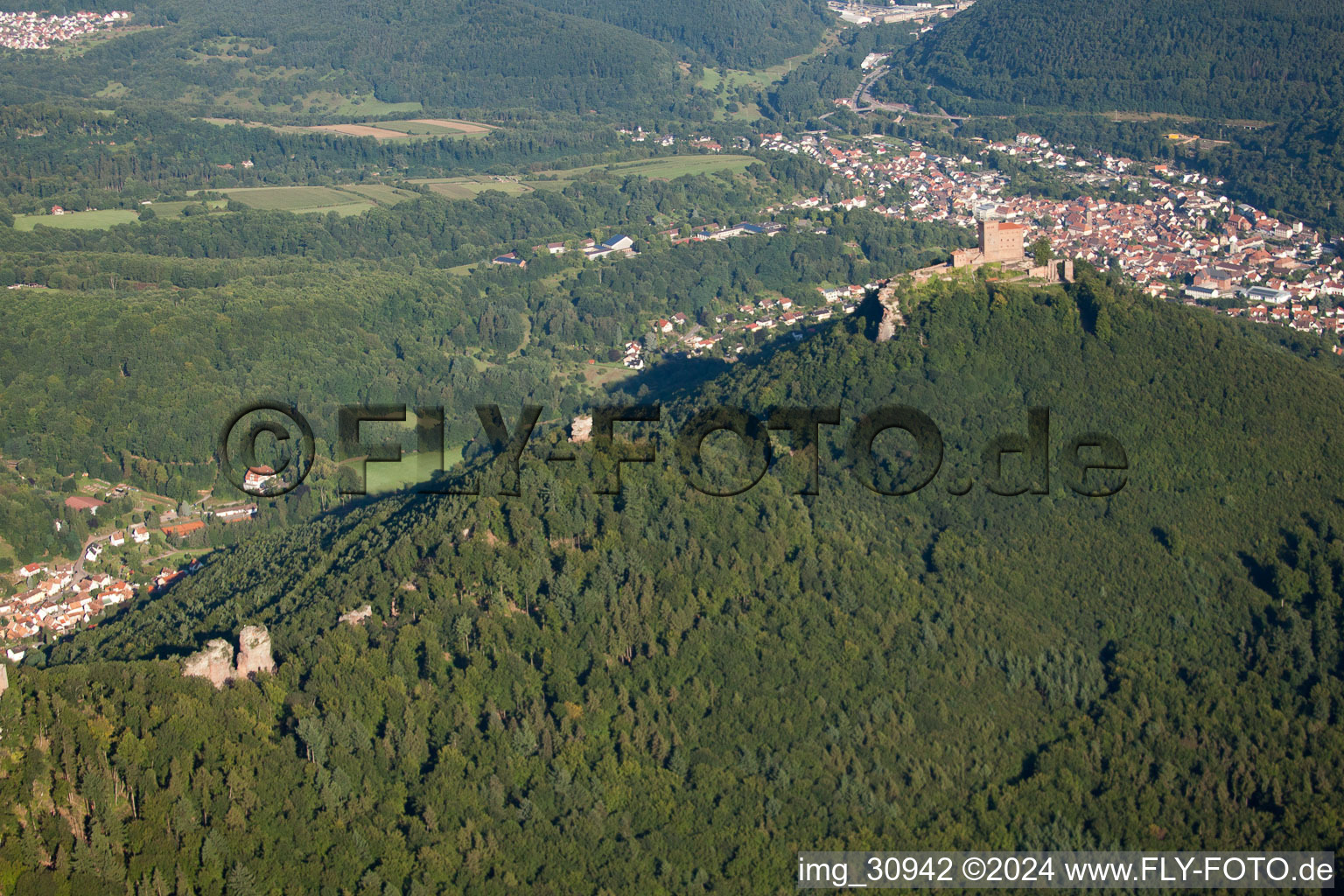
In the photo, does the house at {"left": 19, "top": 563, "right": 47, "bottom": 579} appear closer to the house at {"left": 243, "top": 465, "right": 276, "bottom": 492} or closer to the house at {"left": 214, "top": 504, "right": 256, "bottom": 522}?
the house at {"left": 214, "top": 504, "right": 256, "bottom": 522}

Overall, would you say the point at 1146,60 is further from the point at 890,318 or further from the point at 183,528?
the point at 183,528

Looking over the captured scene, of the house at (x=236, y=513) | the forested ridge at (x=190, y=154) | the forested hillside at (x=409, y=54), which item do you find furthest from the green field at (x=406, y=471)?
the forested hillside at (x=409, y=54)

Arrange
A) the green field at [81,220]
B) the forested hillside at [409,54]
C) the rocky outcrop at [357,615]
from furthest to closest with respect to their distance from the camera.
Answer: the forested hillside at [409,54] → the green field at [81,220] → the rocky outcrop at [357,615]

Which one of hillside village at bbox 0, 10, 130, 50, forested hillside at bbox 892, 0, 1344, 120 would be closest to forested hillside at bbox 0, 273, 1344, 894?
forested hillside at bbox 892, 0, 1344, 120

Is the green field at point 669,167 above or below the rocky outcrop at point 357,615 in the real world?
above

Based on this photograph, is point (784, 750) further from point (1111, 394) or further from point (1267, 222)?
point (1267, 222)

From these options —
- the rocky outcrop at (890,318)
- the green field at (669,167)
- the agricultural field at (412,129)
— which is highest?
the agricultural field at (412,129)

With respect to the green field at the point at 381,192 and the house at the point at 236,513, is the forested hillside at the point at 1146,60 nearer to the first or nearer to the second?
the green field at the point at 381,192
